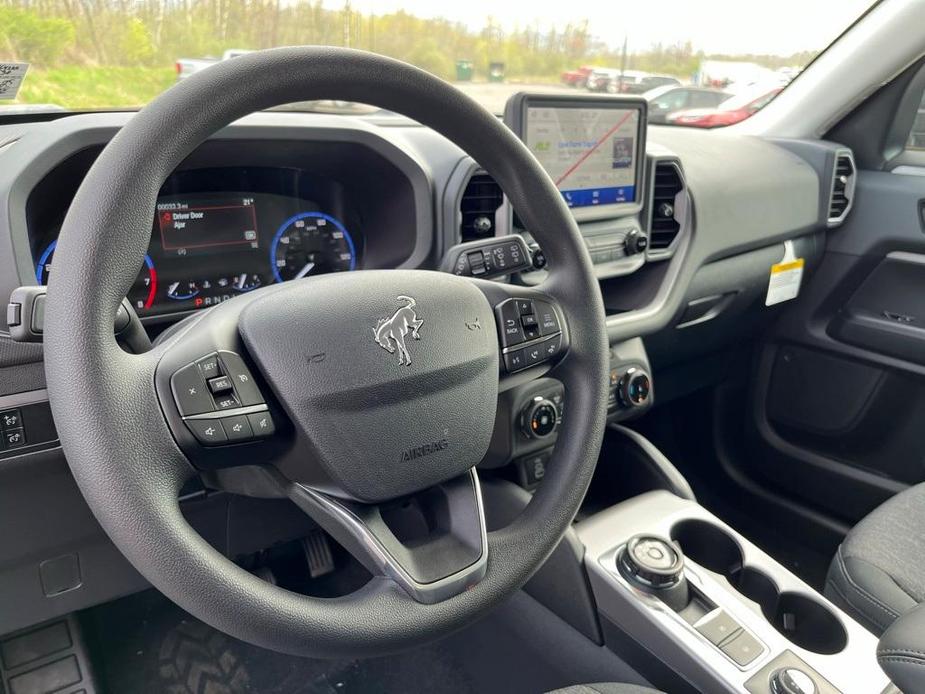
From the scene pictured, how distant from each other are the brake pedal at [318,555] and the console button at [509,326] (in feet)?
3.05

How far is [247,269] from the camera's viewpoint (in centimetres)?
131

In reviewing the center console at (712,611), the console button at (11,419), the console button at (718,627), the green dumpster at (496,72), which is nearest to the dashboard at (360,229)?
the console button at (11,419)

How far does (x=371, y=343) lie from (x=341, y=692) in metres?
1.08

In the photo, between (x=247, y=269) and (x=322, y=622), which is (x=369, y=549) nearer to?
(x=322, y=622)

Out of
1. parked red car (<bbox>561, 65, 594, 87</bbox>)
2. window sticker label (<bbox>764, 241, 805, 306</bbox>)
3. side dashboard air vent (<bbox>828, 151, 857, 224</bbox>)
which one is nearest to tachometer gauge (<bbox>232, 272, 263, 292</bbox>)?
parked red car (<bbox>561, 65, 594, 87</bbox>)

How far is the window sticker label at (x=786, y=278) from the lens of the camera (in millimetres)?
1979

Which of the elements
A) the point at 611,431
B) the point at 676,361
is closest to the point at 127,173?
the point at 611,431

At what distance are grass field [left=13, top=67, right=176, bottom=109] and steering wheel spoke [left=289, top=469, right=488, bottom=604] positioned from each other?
664 mm

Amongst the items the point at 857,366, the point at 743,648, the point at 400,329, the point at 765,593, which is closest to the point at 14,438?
the point at 400,329

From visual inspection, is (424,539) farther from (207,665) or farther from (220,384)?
(207,665)

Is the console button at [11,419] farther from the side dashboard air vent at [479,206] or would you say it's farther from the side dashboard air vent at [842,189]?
the side dashboard air vent at [842,189]

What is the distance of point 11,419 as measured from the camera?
101 centimetres

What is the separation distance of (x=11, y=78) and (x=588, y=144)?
0.95m

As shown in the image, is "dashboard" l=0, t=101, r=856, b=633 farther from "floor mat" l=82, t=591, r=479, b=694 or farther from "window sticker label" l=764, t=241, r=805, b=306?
"floor mat" l=82, t=591, r=479, b=694
